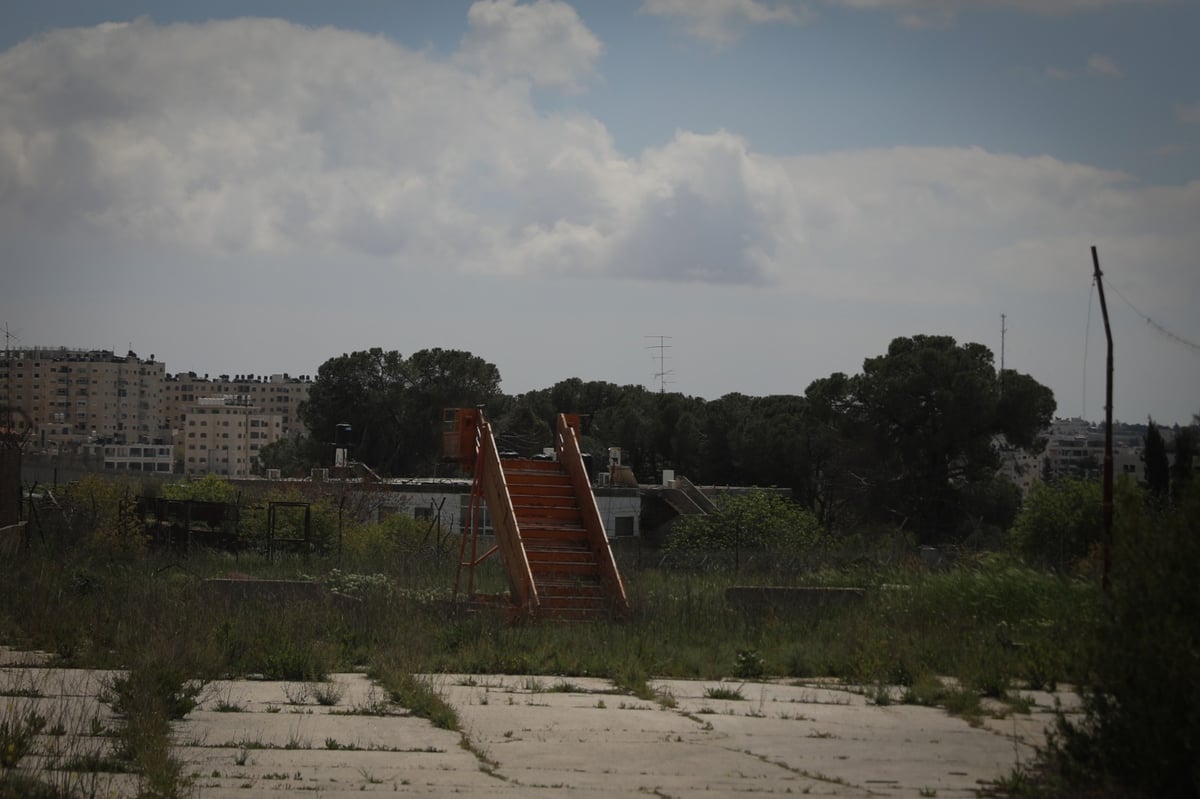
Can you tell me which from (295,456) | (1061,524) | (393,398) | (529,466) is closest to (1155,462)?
(1061,524)

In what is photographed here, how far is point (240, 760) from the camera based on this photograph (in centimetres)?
859

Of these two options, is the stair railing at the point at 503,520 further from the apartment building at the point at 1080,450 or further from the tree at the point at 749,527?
the apartment building at the point at 1080,450

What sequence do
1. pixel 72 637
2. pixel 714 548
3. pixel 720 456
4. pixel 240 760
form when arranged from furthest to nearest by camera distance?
pixel 720 456 < pixel 714 548 < pixel 72 637 < pixel 240 760

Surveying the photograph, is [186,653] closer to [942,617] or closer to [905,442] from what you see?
[942,617]

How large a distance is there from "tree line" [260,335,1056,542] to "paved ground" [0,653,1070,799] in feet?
112

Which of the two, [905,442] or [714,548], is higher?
[905,442]

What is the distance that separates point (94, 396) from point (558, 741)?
567 ft

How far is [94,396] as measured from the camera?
557 feet

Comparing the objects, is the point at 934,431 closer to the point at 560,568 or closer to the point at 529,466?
the point at 529,466

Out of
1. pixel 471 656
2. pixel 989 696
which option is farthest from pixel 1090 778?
pixel 471 656

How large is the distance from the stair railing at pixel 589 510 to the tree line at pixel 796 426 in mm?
23307

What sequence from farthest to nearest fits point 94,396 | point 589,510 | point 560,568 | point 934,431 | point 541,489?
point 94,396 < point 934,431 < point 541,489 < point 589,510 < point 560,568

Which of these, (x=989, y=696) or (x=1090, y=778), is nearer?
(x=1090, y=778)

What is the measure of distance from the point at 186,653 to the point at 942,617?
9.27 meters
